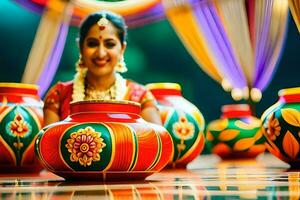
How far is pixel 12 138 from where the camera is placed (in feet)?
7.53

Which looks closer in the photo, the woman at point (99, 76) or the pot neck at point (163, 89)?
the woman at point (99, 76)

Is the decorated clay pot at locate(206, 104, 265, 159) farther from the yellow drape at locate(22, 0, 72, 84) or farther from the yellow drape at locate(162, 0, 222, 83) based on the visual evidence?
the yellow drape at locate(22, 0, 72, 84)

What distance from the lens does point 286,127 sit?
224cm

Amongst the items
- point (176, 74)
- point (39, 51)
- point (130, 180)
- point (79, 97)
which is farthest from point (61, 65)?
point (130, 180)

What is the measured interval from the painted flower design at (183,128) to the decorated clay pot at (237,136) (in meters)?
1.06

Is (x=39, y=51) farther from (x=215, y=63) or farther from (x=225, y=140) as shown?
(x=225, y=140)

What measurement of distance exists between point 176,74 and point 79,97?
420 centimetres

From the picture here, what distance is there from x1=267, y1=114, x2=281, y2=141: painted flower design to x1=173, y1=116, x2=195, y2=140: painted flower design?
0.56 meters

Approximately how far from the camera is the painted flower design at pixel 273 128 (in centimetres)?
228

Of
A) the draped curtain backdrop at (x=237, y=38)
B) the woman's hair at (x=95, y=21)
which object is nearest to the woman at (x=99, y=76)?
the woman's hair at (x=95, y=21)

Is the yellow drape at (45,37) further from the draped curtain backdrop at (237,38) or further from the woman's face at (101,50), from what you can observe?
the woman's face at (101,50)

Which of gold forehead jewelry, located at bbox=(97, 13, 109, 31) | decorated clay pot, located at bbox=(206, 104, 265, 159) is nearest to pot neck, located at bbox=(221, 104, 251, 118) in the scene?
decorated clay pot, located at bbox=(206, 104, 265, 159)

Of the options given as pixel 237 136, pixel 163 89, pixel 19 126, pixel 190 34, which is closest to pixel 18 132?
pixel 19 126

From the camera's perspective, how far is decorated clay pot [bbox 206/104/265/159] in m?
3.85
